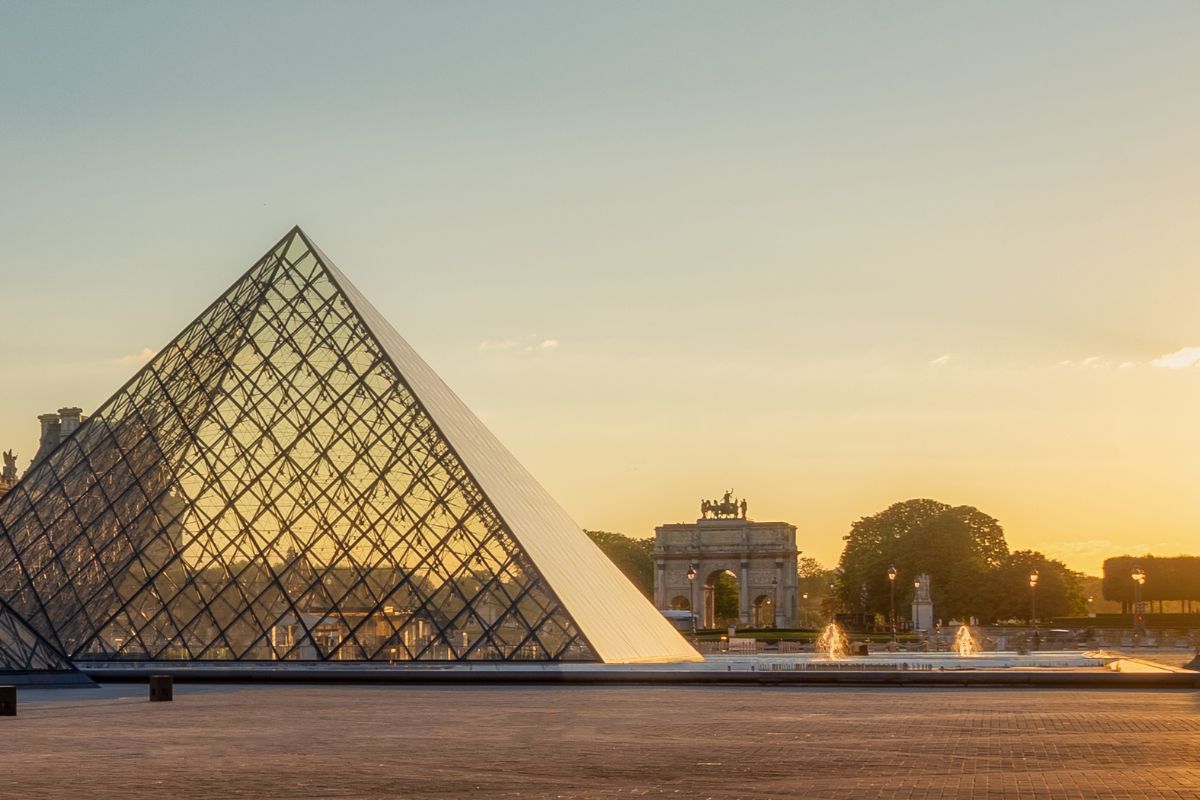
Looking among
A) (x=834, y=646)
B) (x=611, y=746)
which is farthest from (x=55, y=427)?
(x=611, y=746)

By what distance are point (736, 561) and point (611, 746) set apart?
98.3 m

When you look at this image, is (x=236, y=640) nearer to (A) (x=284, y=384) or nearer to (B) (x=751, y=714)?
(A) (x=284, y=384)

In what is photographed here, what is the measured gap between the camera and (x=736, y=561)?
11181 centimetres

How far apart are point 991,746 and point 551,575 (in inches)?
672

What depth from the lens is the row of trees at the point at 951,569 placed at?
311ft

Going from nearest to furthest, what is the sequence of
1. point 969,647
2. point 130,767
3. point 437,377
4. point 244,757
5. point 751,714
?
1. point 130,767
2. point 244,757
3. point 751,714
4. point 437,377
5. point 969,647

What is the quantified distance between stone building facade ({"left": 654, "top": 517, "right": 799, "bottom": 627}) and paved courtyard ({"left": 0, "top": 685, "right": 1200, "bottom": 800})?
3488 inches

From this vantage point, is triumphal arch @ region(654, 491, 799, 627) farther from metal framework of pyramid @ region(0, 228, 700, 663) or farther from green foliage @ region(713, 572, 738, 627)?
metal framework of pyramid @ region(0, 228, 700, 663)

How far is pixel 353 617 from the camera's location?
30.9 metres

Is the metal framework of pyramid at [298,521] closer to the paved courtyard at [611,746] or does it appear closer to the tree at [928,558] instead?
the paved courtyard at [611,746]

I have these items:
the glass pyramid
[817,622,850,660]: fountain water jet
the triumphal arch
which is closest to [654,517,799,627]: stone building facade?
the triumphal arch

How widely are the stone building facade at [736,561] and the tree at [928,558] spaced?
3.86m

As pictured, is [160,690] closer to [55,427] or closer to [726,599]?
[55,427]

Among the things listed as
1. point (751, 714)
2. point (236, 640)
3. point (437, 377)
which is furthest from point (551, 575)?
point (751, 714)
